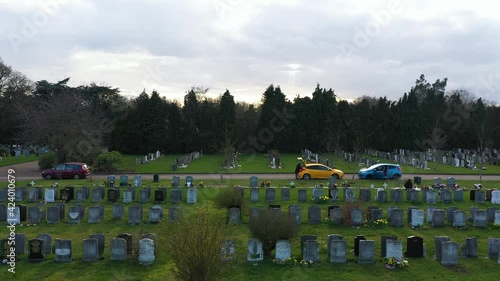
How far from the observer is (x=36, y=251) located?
13938 millimetres

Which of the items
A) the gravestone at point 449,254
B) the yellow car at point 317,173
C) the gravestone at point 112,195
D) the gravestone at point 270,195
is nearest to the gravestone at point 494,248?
the gravestone at point 449,254

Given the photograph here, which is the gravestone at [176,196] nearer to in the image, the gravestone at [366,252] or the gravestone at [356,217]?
the gravestone at [356,217]

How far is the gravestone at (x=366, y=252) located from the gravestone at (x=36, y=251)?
30.7 feet

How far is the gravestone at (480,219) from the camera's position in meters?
18.7

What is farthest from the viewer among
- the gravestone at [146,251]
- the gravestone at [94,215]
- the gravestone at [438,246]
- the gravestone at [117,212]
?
the gravestone at [117,212]

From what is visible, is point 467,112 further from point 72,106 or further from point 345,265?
point 345,265

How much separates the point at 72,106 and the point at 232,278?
3361 centimetres

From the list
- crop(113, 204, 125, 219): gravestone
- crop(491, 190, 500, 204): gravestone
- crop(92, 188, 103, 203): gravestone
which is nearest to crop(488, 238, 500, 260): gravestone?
crop(491, 190, 500, 204): gravestone

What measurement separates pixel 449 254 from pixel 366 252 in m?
2.41

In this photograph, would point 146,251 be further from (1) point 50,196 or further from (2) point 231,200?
(1) point 50,196

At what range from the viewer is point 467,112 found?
70312 mm

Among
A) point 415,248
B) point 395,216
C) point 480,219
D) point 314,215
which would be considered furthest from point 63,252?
point 480,219

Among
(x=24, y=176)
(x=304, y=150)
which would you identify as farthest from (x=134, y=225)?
(x=304, y=150)

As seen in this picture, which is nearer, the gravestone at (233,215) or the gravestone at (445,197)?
the gravestone at (233,215)
